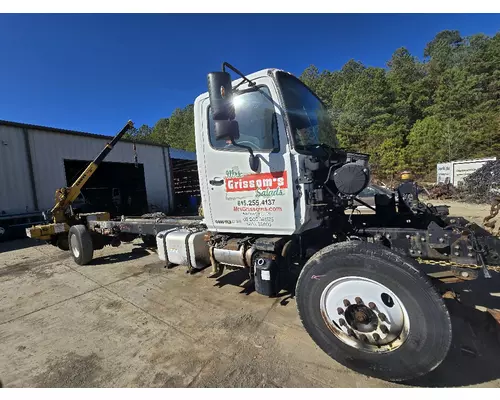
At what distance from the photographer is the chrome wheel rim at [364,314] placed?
6.62ft

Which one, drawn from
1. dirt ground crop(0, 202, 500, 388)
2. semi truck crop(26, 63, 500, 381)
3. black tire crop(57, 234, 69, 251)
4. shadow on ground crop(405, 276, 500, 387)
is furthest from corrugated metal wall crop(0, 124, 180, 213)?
shadow on ground crop(405, 276, 500, 387)

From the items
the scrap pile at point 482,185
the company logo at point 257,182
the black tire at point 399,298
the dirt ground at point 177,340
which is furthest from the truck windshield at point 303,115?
the scrap pile at point 482,185

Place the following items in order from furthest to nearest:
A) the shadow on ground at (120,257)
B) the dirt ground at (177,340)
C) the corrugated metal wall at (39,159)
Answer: the corrugated metal wall at (39,159)
the shadow on ground at (120,257)
the dirt ground at (177,340)

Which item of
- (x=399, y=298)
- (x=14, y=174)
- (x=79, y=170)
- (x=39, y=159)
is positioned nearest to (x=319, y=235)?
(x=399, y=298)

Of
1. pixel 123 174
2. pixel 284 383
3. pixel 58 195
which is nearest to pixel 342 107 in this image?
pixel 123 174

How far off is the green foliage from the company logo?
24640 millimetres

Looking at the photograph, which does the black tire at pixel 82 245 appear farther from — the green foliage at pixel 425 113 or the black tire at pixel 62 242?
the green foliage at pixel 425 113

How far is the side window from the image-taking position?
2.71 meters

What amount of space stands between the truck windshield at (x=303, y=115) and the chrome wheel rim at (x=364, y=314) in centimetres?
139

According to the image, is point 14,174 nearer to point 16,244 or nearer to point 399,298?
point 16,244

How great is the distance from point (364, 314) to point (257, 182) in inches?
63.1

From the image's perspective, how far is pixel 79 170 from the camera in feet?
54.6

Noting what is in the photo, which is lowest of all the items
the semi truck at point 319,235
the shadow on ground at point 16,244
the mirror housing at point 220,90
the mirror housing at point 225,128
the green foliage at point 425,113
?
the shadow on ground at point 16,244

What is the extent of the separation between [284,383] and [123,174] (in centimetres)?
1967
